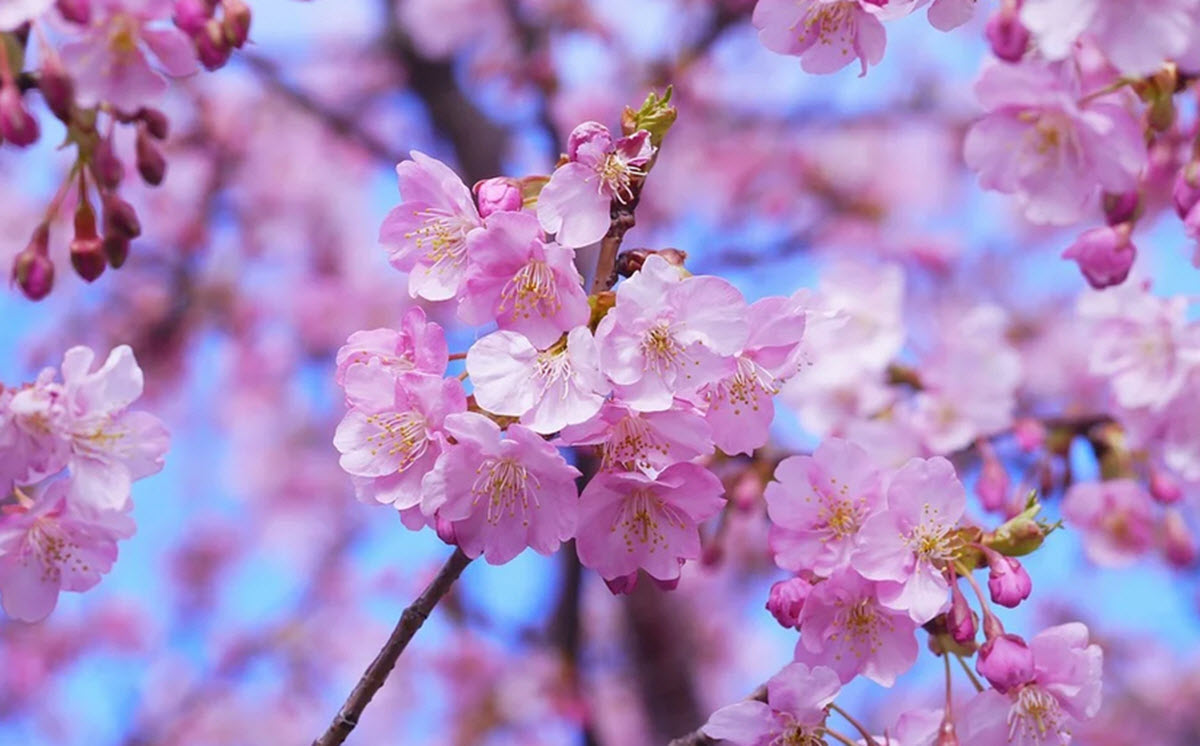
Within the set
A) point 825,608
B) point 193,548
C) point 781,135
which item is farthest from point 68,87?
point 193,548

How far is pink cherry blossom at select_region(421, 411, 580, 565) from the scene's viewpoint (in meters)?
1.28

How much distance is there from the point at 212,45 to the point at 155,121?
178 millimetres

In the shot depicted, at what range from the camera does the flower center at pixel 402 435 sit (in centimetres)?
136

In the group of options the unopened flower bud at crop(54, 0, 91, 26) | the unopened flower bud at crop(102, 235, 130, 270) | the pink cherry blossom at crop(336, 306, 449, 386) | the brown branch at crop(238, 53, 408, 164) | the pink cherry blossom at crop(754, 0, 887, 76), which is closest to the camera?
the pink cherry blossom at crop(336, 306, 449, 386)

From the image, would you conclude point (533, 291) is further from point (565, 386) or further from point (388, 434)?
point (388, 434)

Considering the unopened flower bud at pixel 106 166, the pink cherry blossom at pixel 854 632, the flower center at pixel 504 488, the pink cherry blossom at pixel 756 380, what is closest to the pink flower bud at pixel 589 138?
the pink cherry blossom at pixel 756 380

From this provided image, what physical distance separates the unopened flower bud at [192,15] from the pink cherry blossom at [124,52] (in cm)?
3

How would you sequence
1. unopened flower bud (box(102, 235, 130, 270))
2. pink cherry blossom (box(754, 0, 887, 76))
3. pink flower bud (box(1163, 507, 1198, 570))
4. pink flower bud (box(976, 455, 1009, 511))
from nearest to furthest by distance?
1. pink cherry blossom (box(754, 0, 887, 76))
2. unopened flower bud (box(102, 235, 130, 270))
3. pink flower bud (box(976, 455, 1009, 511))
4. pink flower bud (box(1163, 507, 1198, 570))

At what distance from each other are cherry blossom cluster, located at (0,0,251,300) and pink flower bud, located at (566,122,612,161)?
51 centimetres

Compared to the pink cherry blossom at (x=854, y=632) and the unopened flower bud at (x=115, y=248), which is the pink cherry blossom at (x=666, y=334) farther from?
the unopened flower bud at (x=115, y=248)

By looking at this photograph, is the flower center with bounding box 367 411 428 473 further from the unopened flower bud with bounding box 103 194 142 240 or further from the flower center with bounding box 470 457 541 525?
the unopened flower bud with bounding box 103 194 142 240

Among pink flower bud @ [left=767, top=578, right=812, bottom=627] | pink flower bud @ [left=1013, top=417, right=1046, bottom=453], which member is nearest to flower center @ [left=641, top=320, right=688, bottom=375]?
pink flower bud @ [left=767, top=578, right=812, bottom=627]

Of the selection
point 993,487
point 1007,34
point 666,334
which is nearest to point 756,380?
point 666,334

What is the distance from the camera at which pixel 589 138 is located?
136 cm
